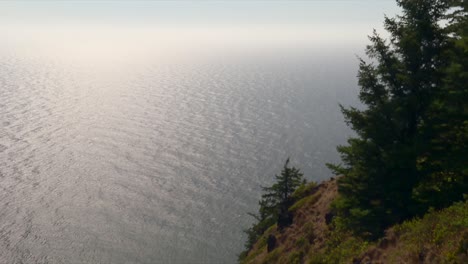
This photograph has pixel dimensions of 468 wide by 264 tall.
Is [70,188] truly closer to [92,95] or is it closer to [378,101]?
[378,101]

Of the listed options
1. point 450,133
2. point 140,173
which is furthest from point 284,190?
Result: point 140,173

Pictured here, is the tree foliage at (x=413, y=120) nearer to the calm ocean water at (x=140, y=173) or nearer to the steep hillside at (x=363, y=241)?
the steep hillside at (x=363, y=241)

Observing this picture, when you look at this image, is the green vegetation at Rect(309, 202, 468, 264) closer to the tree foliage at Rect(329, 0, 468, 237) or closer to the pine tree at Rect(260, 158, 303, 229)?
the tree foliage at Rect(329, 0, 468, 237)

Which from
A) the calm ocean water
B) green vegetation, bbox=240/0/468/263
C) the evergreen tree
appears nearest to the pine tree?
green vegetation, bbox=240/0/468/263

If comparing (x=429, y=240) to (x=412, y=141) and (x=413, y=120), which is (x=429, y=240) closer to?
(x=412, y=141)

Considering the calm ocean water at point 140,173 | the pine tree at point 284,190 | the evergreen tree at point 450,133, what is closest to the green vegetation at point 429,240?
the evergreen tree at point 450,133

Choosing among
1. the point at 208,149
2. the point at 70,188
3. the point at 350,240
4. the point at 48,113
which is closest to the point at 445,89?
the point at 350,240
